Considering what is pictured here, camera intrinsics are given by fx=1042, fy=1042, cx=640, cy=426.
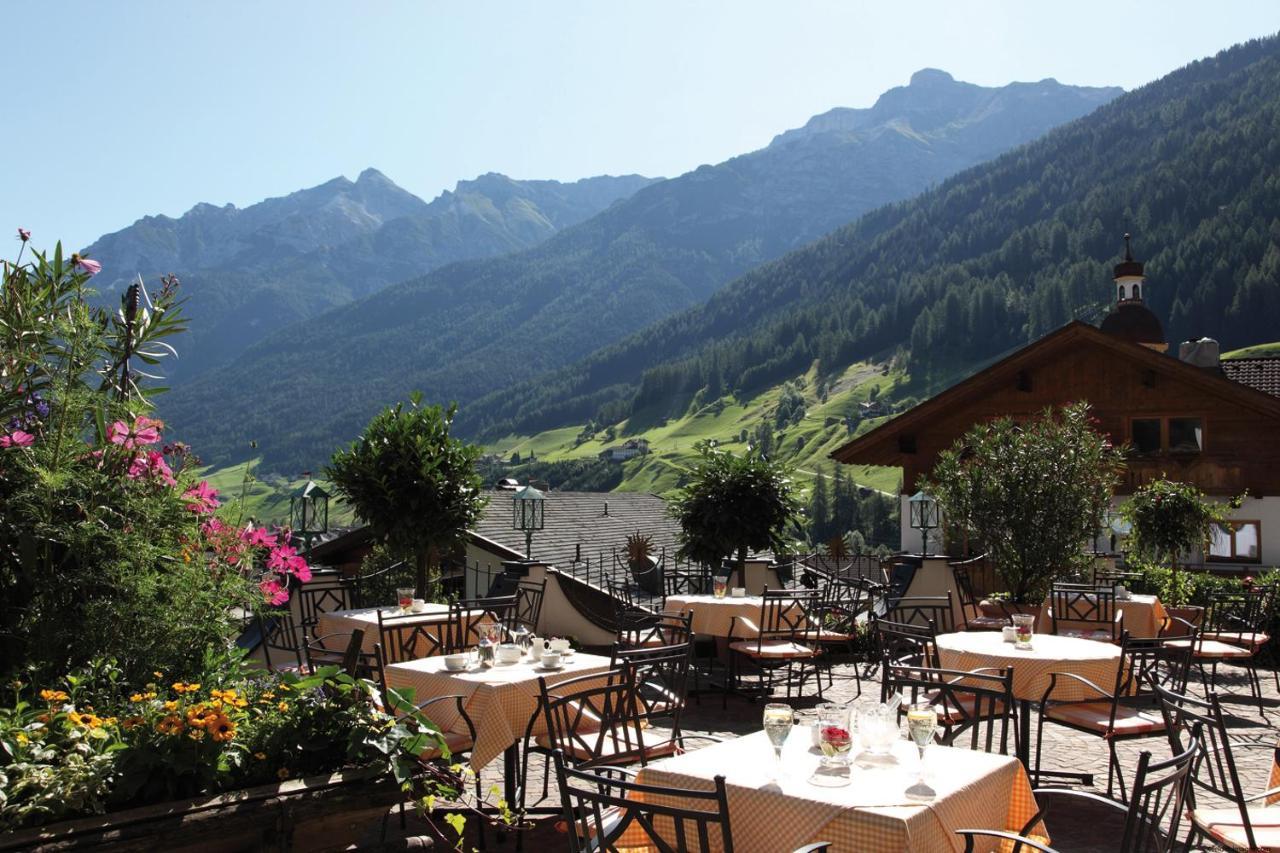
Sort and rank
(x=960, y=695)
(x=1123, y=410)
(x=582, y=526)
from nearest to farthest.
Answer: (x=960, y=695), (x=582, y=526), (x=1123, y=410)

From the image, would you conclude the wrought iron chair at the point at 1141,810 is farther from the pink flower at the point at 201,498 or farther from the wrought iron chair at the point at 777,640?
the wrought iron chair at the point at 777,640

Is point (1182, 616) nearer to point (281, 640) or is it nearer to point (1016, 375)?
point (281, 640)

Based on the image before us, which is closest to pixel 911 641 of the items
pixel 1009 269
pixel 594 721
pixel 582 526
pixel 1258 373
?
Answer: pixel 594 721

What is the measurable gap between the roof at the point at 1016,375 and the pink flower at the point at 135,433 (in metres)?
18.2

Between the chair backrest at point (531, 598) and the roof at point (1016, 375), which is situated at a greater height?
the roof at point (1016, 375)

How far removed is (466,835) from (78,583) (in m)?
2.33

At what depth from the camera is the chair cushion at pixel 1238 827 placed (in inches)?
147

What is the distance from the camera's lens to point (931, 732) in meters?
3.67

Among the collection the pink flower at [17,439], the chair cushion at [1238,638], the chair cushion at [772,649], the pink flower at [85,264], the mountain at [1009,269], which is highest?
the mountain at [1009,269]

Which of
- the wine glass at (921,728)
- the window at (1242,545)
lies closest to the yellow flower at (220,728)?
the wine glass at (921,728)

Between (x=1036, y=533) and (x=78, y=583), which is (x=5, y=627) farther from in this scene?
(x=1036, y=533)

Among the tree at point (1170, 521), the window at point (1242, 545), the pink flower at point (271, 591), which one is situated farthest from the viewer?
the window at point (1242, 545)

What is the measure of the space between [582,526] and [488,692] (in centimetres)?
1543

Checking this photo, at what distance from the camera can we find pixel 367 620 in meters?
8.79
